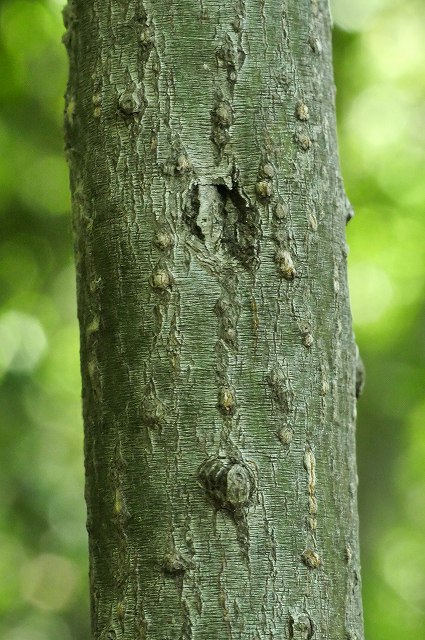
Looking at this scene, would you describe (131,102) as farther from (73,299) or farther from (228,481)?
(73,299)

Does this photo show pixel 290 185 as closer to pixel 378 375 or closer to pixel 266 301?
pixel 266 301

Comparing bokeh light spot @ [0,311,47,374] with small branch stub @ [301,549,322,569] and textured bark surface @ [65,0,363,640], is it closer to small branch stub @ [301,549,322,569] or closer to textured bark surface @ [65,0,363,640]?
textured bark surface @ [65,0,363,640]

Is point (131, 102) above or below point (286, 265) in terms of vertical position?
above

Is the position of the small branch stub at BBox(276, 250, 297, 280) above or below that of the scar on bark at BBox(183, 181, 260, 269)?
below

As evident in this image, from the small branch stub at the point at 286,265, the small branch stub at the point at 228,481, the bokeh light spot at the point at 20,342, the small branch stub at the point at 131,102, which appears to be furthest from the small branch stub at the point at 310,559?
the bokeh light spot at the point at 20,342

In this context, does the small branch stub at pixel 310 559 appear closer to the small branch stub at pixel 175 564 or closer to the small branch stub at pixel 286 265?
the small branch stub at pixel 175 564

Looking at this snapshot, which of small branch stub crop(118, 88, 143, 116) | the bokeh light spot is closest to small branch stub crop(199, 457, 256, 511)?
small branch stub crop(118, 88, 143, 116)

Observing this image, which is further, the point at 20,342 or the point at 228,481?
the point at 20,342

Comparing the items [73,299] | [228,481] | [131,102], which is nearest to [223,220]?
[131,102]
